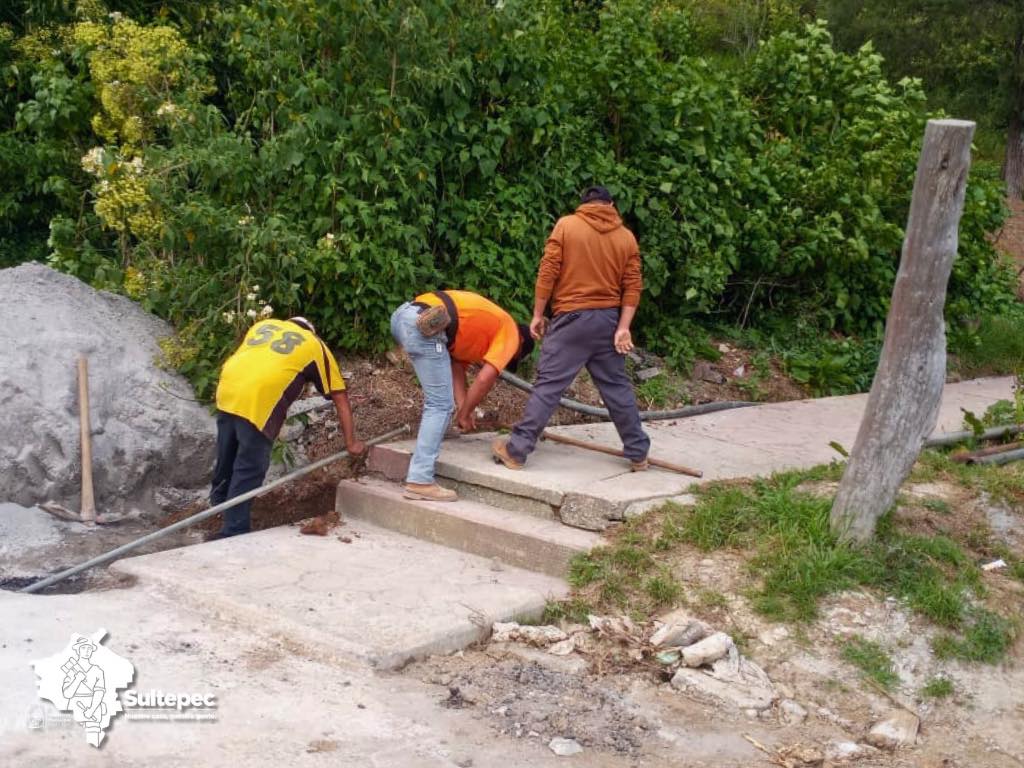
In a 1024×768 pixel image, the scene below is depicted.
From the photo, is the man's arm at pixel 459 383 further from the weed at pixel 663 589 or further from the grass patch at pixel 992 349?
the grass patch at pixel 992 349

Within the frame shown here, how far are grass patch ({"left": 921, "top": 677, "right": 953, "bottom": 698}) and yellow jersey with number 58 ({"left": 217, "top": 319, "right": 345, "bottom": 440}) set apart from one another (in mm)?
3448

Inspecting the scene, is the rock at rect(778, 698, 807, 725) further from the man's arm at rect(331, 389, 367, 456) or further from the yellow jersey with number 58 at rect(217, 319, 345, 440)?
the yellow jersey with number 58 at rect(217, 319, 345, 440)

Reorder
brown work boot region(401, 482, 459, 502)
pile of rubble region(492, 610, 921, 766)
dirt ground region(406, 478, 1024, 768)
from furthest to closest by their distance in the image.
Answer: brown work boot region(401, 482, 459, 502), pile of rubble region(492, 610, 921, 766), dirt ground region(406, 478, 1024, 768)

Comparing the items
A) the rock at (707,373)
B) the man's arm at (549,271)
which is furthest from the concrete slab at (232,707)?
the rock at (707,373)

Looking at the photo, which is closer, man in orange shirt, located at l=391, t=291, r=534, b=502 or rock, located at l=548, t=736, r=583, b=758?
rock, located at l=548, t=736, r=583, b=758

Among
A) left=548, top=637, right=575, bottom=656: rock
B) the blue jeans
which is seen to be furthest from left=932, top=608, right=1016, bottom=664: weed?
the blue jeans

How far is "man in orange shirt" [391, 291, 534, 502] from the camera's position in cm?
665

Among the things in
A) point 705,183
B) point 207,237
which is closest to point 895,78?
point 705,183

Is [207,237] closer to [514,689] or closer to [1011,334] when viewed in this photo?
[514,689]

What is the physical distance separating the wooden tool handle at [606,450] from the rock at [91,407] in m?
2.28

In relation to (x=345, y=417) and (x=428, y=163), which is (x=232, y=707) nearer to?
(x=345, y=417)

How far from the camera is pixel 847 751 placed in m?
4.66

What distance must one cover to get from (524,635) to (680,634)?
2.30 ft

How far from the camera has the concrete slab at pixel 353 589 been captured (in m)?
5.16
